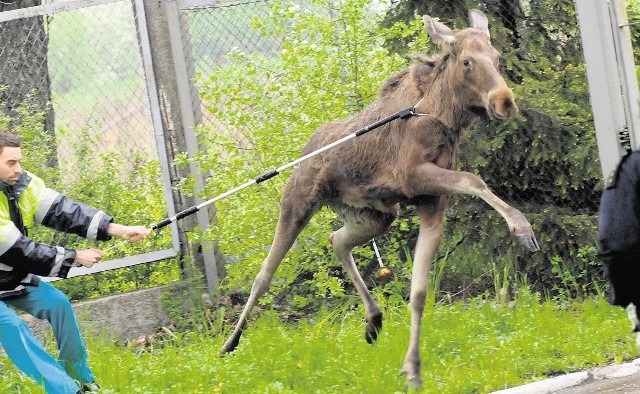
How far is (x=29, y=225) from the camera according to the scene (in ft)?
23.2

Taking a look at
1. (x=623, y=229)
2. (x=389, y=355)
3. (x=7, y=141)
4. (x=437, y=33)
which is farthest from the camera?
(x=389, y=355)

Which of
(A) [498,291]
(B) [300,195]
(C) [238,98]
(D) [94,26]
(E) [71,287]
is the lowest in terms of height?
(A) [498,291]

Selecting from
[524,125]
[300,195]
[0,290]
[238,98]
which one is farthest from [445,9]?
[0,290]

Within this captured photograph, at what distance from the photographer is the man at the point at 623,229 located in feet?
13.5

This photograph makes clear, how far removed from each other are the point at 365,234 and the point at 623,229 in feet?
13.3

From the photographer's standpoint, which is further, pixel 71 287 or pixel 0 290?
pixel 71 287

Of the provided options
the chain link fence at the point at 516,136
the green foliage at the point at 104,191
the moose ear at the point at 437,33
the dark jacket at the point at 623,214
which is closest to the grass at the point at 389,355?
the chain link fence at the point at 516,136

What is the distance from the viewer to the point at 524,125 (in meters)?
9.21

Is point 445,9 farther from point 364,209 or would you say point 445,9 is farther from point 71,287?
point 71,287

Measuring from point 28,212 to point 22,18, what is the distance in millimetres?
3329

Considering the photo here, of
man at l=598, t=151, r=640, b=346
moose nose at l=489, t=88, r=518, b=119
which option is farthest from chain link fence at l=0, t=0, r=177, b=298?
man at l=598, t=151, r=640, b=346

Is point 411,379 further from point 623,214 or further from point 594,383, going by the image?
point 623,214

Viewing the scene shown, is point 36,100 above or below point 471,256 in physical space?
above

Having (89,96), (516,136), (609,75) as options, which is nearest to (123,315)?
(89,96)
